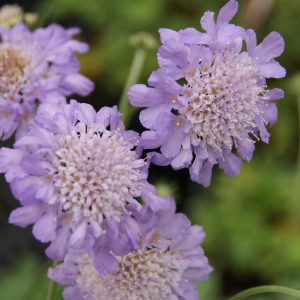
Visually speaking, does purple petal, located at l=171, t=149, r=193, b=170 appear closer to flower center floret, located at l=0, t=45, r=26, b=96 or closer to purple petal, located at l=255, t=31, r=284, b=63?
purple petal, located at l=255, t=31, r=284, b=63

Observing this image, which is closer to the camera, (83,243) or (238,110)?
(83,243)

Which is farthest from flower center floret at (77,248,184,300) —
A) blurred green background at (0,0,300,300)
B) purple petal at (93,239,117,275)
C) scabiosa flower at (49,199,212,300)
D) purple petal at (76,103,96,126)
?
blurred green background at (0,0,300,300)

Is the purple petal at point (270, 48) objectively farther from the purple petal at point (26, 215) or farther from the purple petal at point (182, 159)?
the purple petal at point (26, 215)

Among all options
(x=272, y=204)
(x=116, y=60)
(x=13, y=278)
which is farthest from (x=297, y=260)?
(x=116, y=60)

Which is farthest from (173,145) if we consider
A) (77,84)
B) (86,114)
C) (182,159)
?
(77,84)

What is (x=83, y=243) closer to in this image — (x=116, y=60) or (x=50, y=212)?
(x=50, y=212)

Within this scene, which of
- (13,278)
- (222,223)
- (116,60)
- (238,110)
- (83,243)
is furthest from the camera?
(116,60)

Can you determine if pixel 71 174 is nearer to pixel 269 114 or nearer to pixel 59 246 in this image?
pixel 59 246
